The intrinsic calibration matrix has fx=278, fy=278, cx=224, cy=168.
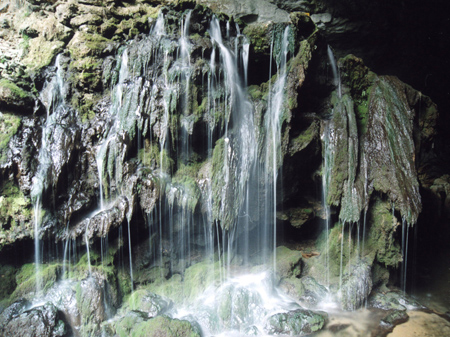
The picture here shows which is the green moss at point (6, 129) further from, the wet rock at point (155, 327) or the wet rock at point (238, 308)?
the wet rock at point (238, 308)

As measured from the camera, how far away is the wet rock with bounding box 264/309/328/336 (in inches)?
223

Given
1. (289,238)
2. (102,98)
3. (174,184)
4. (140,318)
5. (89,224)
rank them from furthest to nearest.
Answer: (289,238)
(102,98)
(174,184)
(89,224)
(140,318)

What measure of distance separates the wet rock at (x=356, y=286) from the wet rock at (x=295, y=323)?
926mm

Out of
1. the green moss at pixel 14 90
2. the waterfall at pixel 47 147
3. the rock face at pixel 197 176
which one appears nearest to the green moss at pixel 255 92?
the rock face at pixel 197 176

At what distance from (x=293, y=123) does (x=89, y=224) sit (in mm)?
5444

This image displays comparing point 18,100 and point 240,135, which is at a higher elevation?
point 18,100

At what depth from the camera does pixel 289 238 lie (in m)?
8.20

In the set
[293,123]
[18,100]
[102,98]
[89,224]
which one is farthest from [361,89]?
[18,100]

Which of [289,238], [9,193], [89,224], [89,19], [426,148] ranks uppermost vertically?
[89,19]

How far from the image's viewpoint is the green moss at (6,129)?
21.8ft

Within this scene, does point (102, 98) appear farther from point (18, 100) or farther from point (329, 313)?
point (329, 313)

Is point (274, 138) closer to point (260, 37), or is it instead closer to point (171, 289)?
point (260, 37)

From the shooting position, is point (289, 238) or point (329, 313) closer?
point (329, 313)

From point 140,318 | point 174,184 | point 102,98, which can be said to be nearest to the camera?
point 140,318
